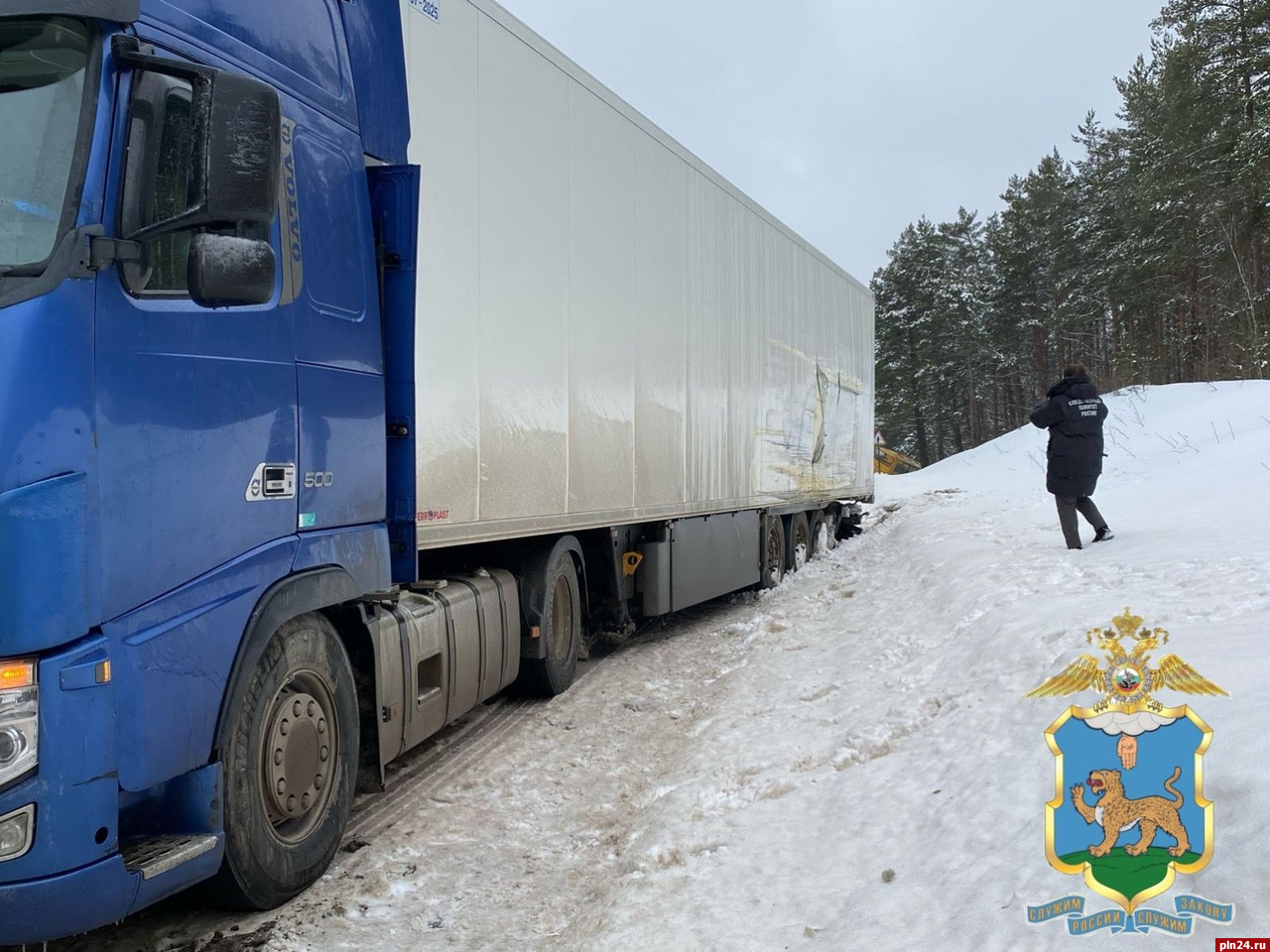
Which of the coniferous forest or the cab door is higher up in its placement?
the coniferous forest

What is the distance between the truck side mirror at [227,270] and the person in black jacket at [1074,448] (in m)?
7.92

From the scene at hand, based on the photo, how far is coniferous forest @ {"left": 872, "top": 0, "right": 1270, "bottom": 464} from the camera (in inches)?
1110

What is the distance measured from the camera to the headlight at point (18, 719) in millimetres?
2475

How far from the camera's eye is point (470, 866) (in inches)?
161

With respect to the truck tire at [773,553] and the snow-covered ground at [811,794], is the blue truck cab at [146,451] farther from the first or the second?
the truck tire at [773,553]

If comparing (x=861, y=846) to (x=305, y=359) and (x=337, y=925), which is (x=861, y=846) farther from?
(x=305, y=359)

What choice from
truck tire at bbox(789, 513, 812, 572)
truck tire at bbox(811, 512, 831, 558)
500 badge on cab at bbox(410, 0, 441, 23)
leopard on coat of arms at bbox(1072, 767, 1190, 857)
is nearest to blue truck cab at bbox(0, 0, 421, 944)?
500 badge on cab at bbox(410, 0, 441, 23)

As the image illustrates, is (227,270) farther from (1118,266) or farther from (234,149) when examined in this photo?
(1118,266)

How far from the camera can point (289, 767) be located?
3598mm

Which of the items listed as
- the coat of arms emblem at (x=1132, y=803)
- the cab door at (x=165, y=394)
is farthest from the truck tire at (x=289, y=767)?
the coat of arms emblem at (x=1132, y=803)

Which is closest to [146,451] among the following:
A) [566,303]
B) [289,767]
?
[289,767]

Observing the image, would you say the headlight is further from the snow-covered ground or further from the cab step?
the snow-covered ground

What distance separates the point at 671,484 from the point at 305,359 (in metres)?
5.26

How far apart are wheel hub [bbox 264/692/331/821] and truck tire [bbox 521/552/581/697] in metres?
2.88
